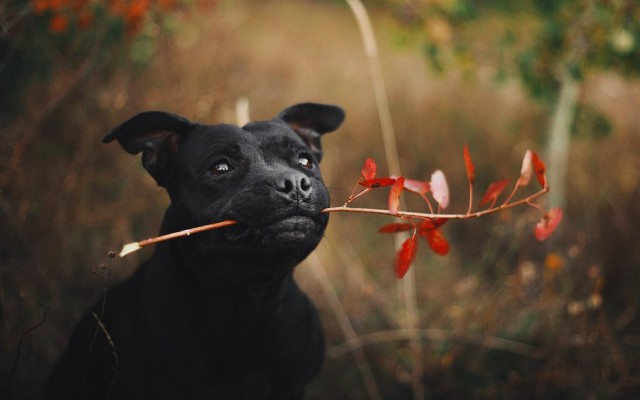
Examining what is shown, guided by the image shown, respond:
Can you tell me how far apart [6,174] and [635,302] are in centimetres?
451

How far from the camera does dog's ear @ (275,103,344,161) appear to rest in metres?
2.39

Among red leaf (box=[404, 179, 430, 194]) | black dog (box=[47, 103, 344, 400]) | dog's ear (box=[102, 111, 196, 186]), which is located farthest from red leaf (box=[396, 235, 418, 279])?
dog's ear (box=[102, 111, 196, 186])

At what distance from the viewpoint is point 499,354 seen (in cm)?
352

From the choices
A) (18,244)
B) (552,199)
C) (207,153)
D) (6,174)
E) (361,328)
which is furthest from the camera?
(552,199)

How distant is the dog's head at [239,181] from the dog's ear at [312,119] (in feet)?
0.04

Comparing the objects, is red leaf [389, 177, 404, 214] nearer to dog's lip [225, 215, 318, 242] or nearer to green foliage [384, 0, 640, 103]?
dog's lip [225, 215, 318, 242]

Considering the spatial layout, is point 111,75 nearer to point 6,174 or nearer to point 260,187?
point 6,174

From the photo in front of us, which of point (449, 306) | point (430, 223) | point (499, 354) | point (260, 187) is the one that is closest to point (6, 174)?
point (260, 187)

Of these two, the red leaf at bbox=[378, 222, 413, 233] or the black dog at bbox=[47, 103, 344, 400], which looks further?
the red leaf at bbox=[378, 222, 413, 233]

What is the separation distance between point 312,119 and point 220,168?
2.14ft

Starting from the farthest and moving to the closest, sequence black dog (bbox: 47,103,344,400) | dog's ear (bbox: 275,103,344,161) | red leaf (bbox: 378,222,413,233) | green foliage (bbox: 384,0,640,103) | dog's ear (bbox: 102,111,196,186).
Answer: green foliage (bbox: 384,0,640,103) → dog's ear (bbox: 275,103,344,161) → dog's ear (bbox: 102,111,196,186) → red leaf (bbox: 378,222,413,233) → black dog (bbox: 47,103,344,400)

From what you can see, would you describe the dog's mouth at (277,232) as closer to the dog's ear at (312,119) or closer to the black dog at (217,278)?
the black dog at (217,278)

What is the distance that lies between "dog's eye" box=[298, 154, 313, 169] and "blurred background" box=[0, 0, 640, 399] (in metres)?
1.15

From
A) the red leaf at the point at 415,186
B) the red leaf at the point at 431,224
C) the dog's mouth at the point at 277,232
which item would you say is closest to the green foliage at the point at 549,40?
the red leaf at the point at 415,186
